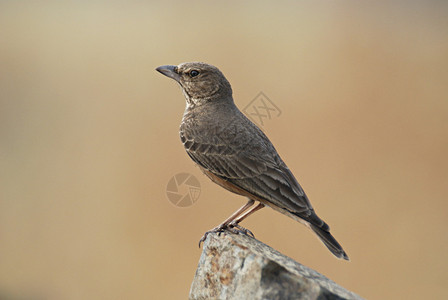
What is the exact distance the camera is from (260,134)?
6969 mm

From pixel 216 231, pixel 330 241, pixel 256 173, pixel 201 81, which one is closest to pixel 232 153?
pixel 256 173

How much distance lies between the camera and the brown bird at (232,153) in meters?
5.99

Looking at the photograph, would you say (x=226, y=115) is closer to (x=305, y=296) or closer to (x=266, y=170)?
(x=266, y=170)

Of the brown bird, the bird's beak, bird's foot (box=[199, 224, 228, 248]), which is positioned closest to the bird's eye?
A: the brown bird

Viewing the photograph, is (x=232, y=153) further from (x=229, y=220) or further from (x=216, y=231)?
(x=216, y=231)

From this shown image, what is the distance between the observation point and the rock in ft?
15.0

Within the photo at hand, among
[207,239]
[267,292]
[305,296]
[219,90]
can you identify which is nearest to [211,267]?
[207,239]

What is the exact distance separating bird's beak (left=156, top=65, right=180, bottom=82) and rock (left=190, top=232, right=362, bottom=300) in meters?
2.90

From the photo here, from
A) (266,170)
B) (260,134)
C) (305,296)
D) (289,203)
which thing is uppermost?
(260,134)

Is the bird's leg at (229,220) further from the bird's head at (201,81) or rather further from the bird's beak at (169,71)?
the bird's beak at (169,71)

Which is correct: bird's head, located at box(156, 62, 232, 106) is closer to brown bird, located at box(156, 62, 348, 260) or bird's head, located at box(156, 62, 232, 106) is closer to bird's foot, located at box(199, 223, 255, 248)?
brown bird, located at box(156, 62, 348, 260)

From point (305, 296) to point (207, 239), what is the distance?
1825 mm

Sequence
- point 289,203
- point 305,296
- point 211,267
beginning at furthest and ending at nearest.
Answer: point 289,203, point 211,267, point 305,296

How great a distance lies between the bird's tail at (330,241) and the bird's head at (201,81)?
2.70 m
